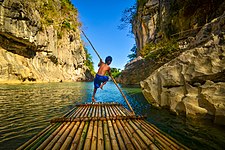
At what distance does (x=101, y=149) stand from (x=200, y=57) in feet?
17.2

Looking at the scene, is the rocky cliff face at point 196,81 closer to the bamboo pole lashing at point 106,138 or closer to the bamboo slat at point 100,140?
the bamboo pole lashing at point 106,138

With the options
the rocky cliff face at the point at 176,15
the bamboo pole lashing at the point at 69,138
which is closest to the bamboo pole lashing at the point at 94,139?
the bamboo pole lashing at the point at 69,138

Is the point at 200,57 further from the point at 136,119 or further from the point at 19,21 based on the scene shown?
the point at 19,21

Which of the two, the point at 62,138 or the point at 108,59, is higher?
the point at 108,59

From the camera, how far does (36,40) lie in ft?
108

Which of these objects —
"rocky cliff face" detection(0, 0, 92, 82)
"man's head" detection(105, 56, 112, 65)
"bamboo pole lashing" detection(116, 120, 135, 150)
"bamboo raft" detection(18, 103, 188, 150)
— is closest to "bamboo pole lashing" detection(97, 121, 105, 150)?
"bamboo raft" detection(18, 103, 188, 150)

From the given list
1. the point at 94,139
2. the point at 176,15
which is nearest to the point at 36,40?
the point at 176,15

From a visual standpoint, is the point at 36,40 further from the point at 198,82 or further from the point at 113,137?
the point at 113,137

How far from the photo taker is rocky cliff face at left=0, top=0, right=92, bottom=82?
26.8 meters

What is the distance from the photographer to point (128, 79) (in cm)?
2717

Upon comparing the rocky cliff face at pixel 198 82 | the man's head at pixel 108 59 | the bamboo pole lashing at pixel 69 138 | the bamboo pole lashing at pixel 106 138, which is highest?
the man's head at pixel 108 59

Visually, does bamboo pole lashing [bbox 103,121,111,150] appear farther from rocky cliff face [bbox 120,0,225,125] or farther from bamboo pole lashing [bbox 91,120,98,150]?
rocky cliff face [bbox 120,0,225,125]

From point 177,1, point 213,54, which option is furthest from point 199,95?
point 177,1

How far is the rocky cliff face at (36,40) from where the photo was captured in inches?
1053
